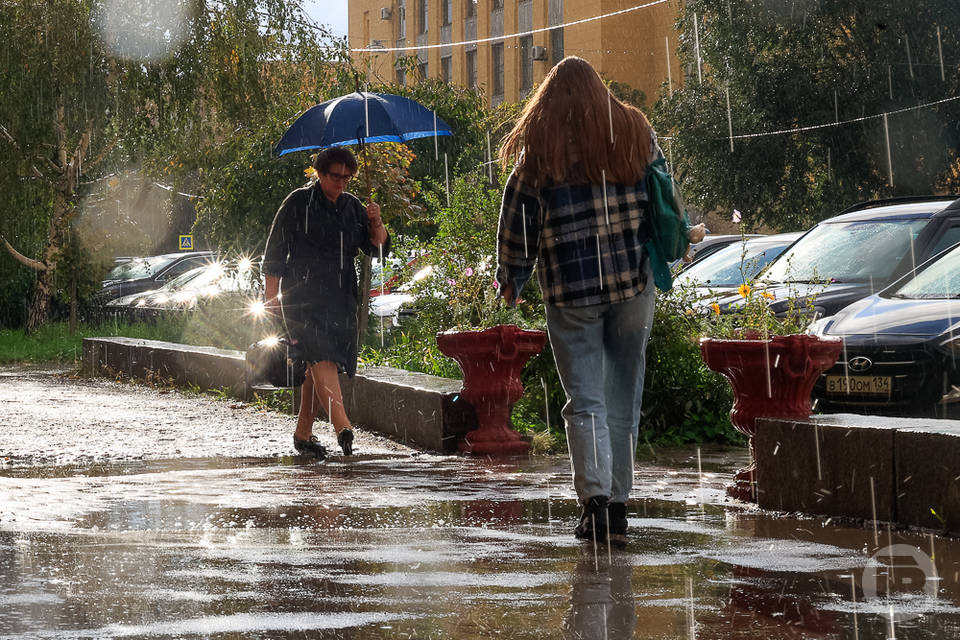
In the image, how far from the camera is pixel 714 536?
5.90m

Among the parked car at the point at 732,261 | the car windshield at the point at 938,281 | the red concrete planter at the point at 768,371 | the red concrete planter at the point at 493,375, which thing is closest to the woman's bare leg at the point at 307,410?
the red concrete planter at the point at 493,375

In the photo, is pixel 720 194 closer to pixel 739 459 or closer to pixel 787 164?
pixel 787 164

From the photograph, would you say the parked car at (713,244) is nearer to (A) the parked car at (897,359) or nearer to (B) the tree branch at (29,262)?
(A) the parked car at (897,359)

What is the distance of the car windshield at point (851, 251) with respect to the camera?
476 inches

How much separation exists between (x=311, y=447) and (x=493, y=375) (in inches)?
48.4

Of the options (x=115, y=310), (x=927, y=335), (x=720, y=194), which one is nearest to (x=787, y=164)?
(x=720, y=194)

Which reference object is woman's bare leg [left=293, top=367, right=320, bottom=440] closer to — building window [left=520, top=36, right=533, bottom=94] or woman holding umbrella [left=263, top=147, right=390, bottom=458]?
woman holding umbrella [left=263, top=147, right=390, bottom=458]

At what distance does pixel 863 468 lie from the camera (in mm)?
6184

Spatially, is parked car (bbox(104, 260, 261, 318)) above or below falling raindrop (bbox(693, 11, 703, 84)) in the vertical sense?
below

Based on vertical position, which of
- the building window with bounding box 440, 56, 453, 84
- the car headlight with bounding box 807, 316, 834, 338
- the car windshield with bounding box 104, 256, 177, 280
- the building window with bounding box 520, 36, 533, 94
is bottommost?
the car headlight with bounding box 807, 316, 834, 338

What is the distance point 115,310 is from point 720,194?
16.0 metres

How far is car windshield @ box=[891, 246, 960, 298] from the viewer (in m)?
9.99

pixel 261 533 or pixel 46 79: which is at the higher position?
pixel 46 79

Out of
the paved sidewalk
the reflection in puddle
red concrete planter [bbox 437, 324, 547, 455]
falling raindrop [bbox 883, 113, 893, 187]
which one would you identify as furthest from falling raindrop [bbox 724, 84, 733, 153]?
the reflection in puddle
